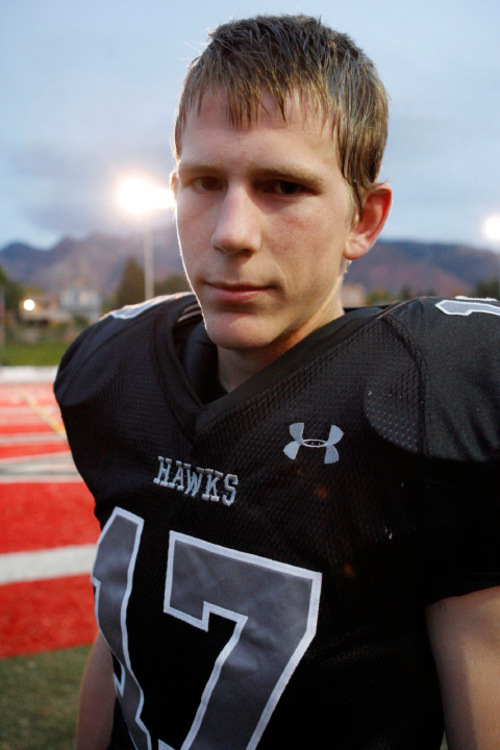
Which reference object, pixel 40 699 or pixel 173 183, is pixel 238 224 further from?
pixel 40 699

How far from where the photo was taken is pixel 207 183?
106 cm

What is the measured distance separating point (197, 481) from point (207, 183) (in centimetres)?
51

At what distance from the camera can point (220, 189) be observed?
3.47 feet

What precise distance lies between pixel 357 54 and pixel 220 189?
14.5 inches

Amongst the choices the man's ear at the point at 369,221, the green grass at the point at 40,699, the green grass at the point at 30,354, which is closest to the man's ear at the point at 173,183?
the man's ear at the point at 369,221

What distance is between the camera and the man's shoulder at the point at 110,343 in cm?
135

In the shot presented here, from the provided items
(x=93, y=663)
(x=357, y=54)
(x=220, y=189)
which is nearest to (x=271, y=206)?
(x=220, y=189)

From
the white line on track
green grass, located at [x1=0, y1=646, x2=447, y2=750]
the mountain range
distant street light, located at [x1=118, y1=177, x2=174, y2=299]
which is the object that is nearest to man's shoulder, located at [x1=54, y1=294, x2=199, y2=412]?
green grass, located at [x1=0, y1=646, x2=447, y2=750]

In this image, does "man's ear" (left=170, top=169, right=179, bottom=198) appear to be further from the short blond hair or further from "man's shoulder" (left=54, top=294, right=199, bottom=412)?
"man's shoulder" (left=54, top=294, right=199, bottom=412)

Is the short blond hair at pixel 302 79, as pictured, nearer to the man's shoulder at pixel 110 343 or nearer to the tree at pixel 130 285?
the man's shoulder at pixel 110 343

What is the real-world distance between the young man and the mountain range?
369ft

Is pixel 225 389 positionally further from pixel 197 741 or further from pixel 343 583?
pixel 197 741

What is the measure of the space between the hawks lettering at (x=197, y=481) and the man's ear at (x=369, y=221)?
47cm

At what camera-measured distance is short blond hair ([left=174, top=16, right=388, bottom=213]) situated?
101 cm
